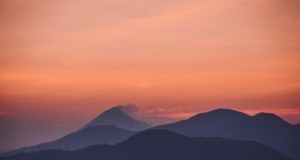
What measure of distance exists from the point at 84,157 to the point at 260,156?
68.1 meters

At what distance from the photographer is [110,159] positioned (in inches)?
7785

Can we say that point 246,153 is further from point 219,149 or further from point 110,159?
point 110,159

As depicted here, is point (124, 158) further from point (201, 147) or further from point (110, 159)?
point (201, 147)

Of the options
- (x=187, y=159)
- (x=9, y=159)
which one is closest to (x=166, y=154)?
(x=187, y=159)

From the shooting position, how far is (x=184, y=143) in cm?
19962

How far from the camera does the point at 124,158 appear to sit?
196250mm

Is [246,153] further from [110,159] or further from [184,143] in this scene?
[110,159]

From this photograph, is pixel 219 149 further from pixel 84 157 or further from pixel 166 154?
pixel 84 157

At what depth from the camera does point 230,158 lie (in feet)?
616

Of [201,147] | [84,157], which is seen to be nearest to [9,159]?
[84,157]

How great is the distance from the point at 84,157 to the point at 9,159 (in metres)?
29.0

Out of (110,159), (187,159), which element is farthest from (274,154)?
(110,159)

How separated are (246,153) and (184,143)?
2473cm

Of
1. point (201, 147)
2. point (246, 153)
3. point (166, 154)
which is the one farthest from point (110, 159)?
point (246, 153)
